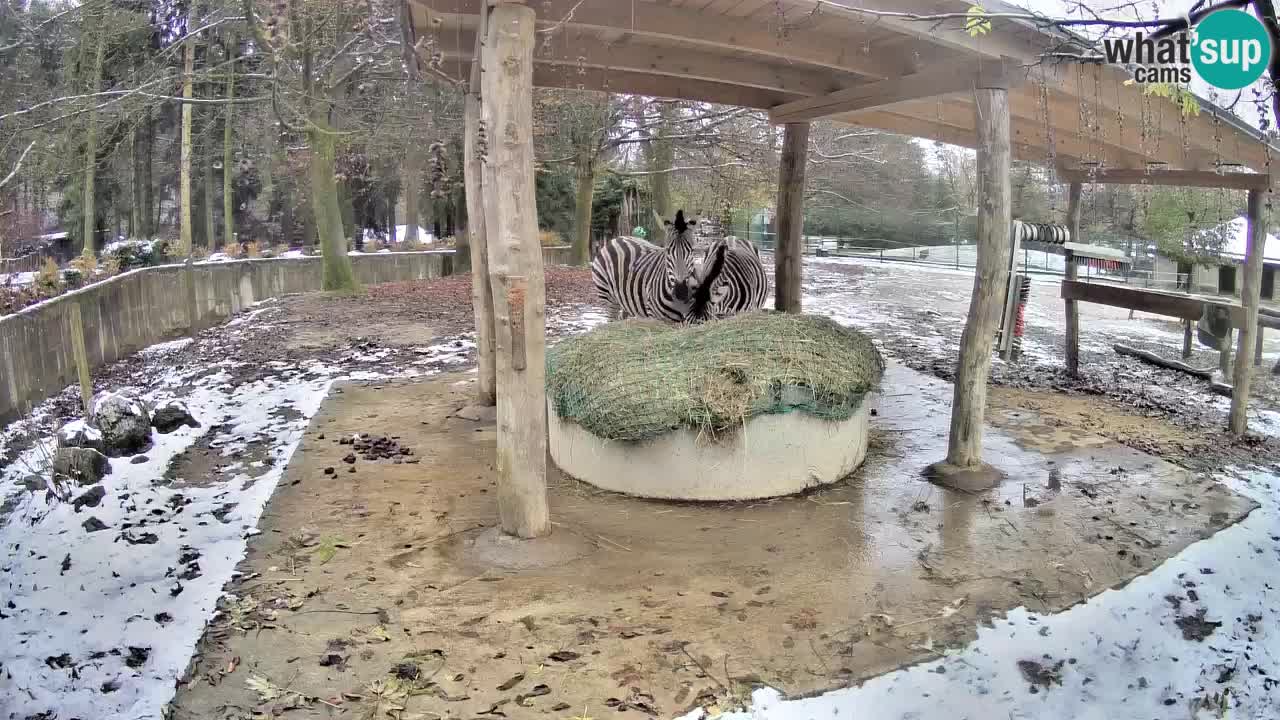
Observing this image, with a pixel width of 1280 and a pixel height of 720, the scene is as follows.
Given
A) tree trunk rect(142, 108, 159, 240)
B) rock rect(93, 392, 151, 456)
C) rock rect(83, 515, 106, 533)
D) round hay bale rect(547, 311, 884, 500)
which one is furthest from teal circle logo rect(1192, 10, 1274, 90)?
tree trunk rect(142, 108, 159, 240)

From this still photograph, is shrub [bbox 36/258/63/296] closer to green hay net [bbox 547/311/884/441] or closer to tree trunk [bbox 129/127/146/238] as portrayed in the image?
green hay net [bbox 547/311/884/441]

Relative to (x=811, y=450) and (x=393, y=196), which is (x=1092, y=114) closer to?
(x=811, y=450)

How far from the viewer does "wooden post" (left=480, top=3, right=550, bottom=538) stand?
159 inches

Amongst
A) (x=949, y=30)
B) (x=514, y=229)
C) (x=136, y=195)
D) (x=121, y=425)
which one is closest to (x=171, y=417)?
A: (x=121, y=425)

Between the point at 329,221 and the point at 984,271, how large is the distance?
1226cm

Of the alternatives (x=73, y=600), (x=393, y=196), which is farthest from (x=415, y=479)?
(x=393, y=196)

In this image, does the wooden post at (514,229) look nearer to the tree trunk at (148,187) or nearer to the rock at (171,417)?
the rock at (171,417)

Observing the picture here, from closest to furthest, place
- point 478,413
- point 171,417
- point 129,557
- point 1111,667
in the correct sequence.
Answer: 1. point 1111,667
2. point 129,557
3. point 171,417
4. point 478,413

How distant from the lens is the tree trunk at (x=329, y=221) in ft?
48.0

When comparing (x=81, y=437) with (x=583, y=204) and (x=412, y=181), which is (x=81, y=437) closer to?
(x=583, y=204)

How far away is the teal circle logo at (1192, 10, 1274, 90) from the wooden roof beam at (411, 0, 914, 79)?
2148 millimetres

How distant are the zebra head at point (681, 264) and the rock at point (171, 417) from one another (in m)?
4.38

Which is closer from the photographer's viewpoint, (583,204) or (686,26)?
(686,26)

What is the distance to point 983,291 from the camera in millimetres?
5516
